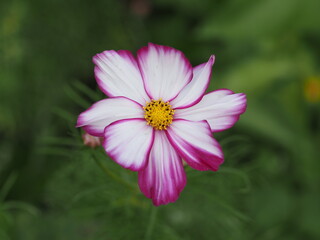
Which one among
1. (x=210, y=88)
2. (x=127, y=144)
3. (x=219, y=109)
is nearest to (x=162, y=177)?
(x=127, y=144)

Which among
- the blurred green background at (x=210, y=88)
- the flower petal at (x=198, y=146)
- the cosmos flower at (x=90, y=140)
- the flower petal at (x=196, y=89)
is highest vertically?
the flower petal at (x=196, y=89)

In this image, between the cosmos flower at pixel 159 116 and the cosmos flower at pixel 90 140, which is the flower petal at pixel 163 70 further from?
the cosmos flower at pixel 90 140

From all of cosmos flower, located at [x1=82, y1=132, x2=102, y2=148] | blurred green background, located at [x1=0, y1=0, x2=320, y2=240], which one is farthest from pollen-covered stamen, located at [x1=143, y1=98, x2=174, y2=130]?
blurred green background, located at [x1=0, y1=0, x2=320, y2=240]

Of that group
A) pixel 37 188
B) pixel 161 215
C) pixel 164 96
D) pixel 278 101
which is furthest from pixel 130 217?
pixel 278 101

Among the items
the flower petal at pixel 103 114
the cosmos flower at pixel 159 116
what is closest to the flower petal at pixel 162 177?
the cosmos flower at pixel 159 116

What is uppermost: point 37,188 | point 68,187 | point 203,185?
point 203,185

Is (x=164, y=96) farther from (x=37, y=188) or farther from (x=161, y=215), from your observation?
(x=37, y=188)
